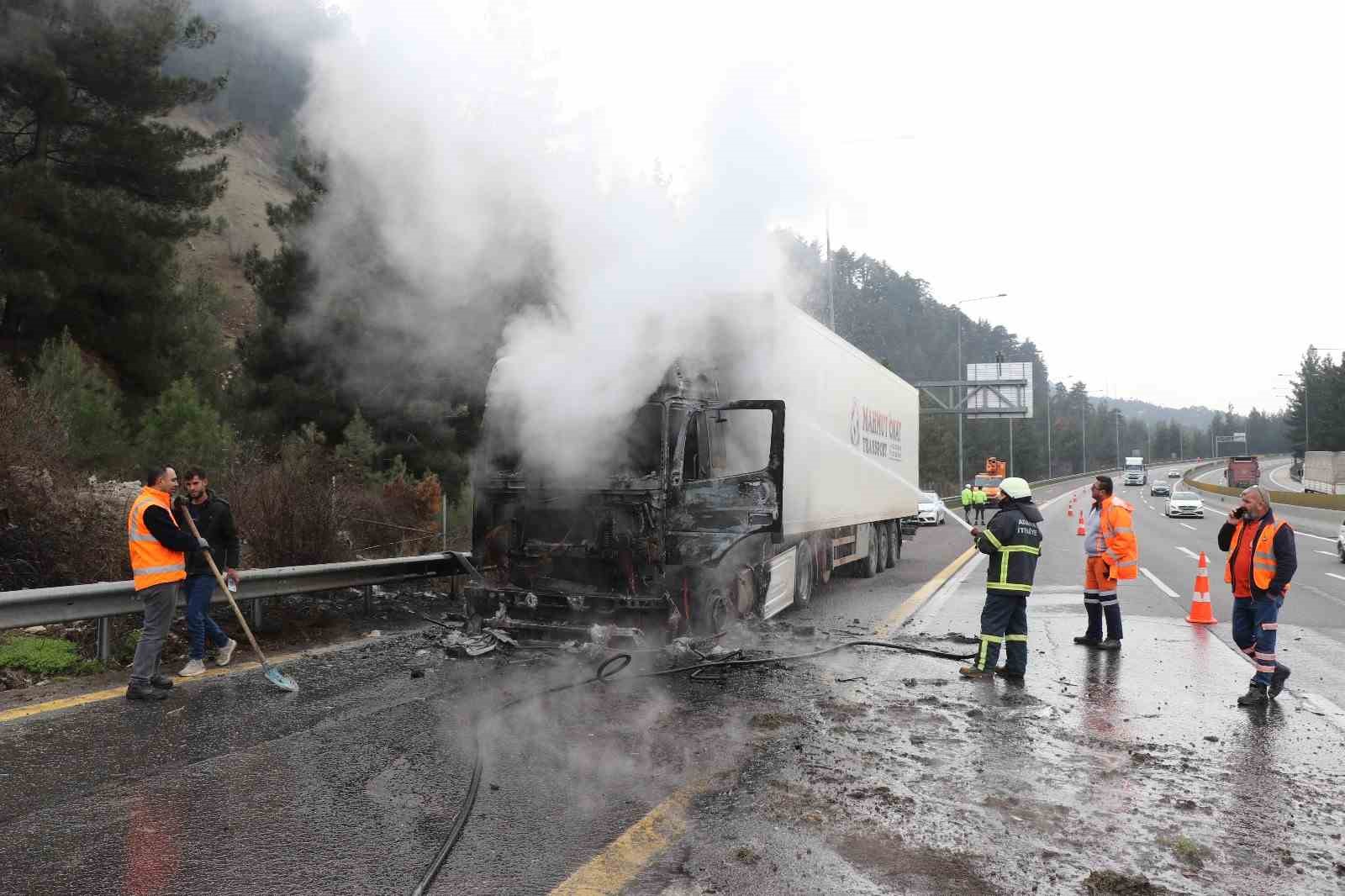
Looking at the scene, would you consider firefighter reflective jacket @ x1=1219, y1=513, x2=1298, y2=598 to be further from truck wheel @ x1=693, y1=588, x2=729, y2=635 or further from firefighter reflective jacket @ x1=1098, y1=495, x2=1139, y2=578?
truck wheel @ x1=693, y1=588, x2=729, y2=635

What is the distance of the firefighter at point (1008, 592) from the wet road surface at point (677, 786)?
1.03 feet

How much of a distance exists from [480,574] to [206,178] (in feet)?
47.1

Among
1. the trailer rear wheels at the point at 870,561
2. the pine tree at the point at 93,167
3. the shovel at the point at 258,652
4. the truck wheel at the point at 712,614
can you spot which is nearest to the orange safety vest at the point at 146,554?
the shovel at the point at 258,652

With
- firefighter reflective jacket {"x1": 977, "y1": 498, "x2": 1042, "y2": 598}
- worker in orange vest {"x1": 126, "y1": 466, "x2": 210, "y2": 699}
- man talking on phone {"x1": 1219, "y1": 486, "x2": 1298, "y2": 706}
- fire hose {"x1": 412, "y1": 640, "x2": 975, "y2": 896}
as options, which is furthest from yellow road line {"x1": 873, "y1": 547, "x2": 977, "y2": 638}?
worker in orange vest {"x1": 126, "y1": 466, "x2": 210, "y2": 699}

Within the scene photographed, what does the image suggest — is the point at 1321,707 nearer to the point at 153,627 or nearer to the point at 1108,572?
the point at 1108,572

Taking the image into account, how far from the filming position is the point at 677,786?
469cm

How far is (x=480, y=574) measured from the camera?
28.0 feet

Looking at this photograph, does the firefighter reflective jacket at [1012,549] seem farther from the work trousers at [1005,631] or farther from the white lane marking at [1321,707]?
the white lane marking at [1321,707]

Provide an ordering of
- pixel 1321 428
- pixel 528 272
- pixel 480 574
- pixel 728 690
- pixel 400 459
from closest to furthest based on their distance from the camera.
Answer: pixel 728 690, pixel 480 574, pixel 528 272, pixel 400 459, pixel 1321 428

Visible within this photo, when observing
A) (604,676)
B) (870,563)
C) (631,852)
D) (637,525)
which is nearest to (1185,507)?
(870,563)

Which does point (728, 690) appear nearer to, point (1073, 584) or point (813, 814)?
point (813, 814)

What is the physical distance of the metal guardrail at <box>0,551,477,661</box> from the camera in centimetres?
641

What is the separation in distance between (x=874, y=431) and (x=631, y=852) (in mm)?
12007

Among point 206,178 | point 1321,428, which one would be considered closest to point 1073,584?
point 206,178
